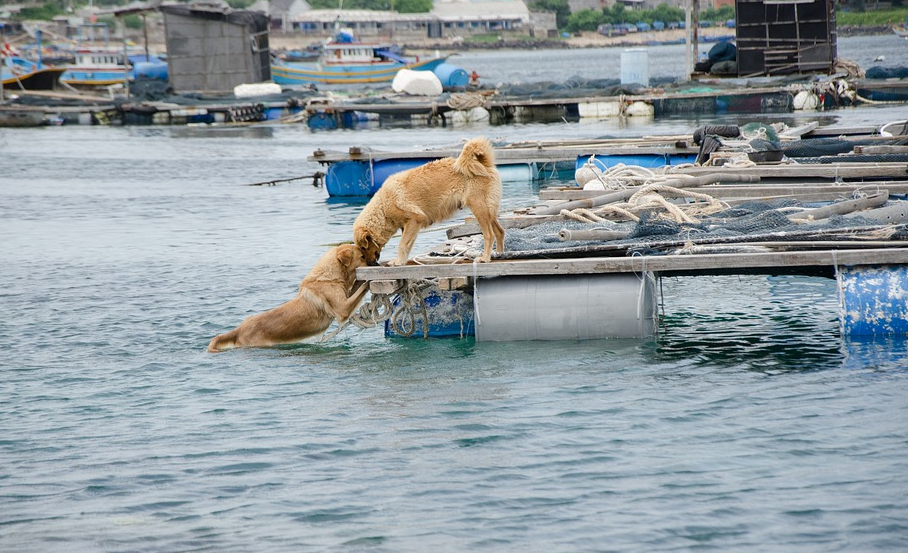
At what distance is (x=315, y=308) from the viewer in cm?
1047

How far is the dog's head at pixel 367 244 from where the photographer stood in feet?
33.5

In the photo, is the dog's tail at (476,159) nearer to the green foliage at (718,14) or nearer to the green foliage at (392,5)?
the green foliage at (718,14)

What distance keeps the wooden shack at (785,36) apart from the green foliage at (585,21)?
12864cm

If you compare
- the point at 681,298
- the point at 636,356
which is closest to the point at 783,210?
the point at 681,298

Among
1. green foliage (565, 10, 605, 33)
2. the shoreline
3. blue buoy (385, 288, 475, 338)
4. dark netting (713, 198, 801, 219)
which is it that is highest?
green foliage (565, 10, 605, 33)

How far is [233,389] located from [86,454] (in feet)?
5.63

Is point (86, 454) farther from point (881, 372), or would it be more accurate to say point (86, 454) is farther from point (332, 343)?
point (881, 372)

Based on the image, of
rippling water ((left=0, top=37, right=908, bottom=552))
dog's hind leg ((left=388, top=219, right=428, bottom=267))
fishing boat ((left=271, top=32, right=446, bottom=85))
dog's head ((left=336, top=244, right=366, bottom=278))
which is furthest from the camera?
fishing boat ((left=271, top=32, right=446, bottom=85))

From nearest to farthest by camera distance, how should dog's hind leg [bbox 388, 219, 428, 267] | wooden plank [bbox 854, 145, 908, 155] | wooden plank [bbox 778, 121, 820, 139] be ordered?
dog's hind leg [bbox 388, 219, 428, 267]
wooden plank [bbox 854, 145, 908, 155]
wooden plank [bbox 778, 121, 820, 139]

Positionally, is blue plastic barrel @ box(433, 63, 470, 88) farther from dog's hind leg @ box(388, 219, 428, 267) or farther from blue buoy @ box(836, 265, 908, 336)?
blue buoy @ box(836, 265, 908, 336)

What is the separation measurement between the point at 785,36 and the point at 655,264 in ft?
125

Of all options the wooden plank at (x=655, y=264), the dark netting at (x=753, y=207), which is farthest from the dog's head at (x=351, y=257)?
the dark netting at (x=753, y=207)

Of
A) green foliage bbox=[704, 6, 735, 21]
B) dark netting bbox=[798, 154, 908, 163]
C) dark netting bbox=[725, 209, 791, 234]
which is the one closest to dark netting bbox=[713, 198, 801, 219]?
dark netting bbox=[725, 209, 791, 234]

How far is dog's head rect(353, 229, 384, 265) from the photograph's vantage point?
1022 cm
